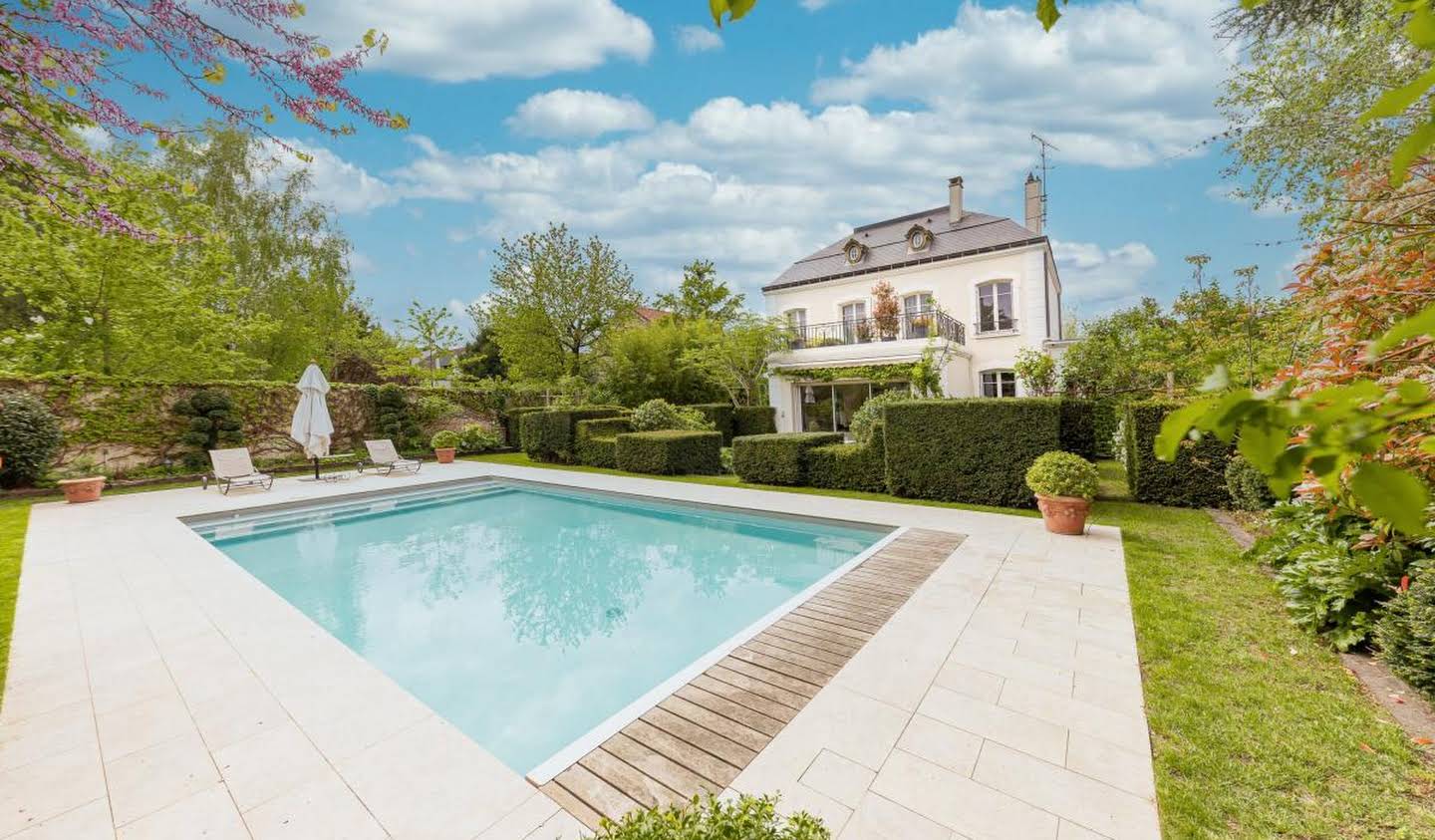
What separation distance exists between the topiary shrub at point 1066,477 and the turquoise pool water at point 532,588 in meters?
2.08

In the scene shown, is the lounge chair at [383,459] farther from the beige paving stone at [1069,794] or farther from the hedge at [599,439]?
the beige paving stone at [1069,794]

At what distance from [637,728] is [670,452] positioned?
10439 millimetres

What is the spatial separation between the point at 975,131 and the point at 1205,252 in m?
9.55

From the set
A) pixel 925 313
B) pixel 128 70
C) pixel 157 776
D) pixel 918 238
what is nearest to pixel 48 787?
pixel 157 776

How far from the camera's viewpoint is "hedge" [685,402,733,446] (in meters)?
18.7

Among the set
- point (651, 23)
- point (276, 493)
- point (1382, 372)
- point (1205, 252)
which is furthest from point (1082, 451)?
point (276, 493)

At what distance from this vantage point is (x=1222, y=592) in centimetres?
533

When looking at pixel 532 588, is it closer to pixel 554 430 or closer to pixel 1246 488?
pixel 1246 488

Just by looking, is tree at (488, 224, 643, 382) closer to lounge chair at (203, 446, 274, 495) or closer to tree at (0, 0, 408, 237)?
lounge chair at (203, 446, 274, 495)

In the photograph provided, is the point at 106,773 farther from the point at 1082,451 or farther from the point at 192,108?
the point at 1082,451

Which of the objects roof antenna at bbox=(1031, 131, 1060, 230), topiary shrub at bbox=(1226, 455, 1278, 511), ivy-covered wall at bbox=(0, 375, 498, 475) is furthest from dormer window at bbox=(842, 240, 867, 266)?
ivy-covered wall at bbox=(0, 375, 498, 475)

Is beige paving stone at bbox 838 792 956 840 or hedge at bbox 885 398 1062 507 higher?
hedge at bbox 885 398 1062 507

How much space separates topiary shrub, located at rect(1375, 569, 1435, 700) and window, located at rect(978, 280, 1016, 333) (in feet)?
55.1

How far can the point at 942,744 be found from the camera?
3273 mm
